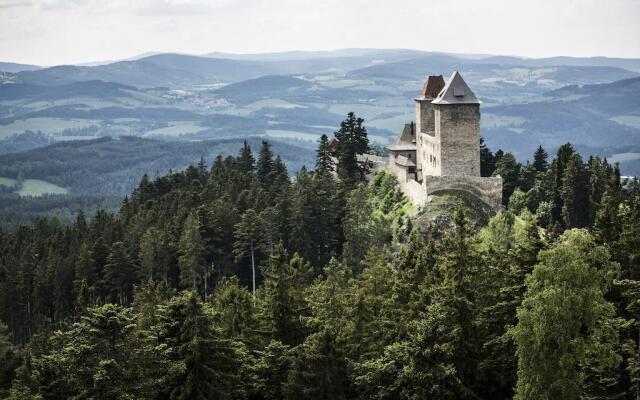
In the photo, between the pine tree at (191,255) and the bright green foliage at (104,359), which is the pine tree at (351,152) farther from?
the bright green foliage at (104,359)

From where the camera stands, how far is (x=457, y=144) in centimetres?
7600

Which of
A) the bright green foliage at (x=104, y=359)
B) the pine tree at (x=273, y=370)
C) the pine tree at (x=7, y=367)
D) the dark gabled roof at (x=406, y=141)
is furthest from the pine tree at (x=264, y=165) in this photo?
the bright green foliage at (x=104, y=359)

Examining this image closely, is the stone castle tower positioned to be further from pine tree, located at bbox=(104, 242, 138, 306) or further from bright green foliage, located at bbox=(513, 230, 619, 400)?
bright green foliage, located at bbox=(513, 230, 619, 400)

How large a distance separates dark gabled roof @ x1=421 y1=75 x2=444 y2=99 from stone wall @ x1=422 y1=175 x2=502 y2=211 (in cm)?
1423

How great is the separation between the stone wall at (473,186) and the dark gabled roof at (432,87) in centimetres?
1423

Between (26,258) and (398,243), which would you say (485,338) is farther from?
(26,258)

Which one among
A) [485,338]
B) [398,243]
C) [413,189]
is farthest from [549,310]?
[413,189]

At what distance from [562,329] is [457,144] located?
43777 mm

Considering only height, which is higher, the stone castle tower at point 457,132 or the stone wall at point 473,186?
the stone castle tower at point 457,132

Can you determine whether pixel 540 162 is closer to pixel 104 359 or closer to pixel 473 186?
pixel 473 186

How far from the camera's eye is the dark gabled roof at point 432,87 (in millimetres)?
86375

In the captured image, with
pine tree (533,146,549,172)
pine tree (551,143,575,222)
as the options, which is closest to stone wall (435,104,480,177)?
pine tree (551,143,575,222)

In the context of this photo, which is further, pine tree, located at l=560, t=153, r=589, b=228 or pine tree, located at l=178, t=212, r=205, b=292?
pine tree, located at l=178, t=212, r=205, b=292

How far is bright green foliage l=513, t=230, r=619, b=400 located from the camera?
110 ft
